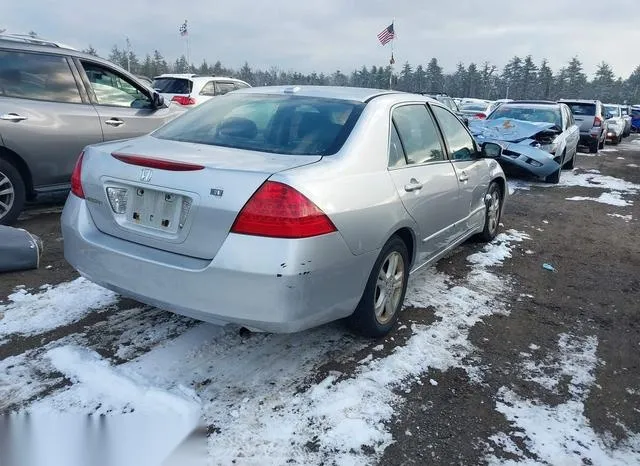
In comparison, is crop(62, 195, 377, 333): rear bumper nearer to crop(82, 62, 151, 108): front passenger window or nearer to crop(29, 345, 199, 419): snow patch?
crop(29, 345, 199, 419): snow patch

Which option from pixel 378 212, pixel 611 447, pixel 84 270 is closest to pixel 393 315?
pixel 378 212

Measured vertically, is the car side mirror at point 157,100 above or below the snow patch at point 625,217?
above

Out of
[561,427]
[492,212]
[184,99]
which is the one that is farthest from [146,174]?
[184,99]

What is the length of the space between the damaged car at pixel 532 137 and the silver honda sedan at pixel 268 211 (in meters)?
6.82

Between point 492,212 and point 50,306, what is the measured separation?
4.46 metres

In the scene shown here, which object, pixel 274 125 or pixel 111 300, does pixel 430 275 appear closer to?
pixel 274 125

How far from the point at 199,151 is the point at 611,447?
2.64m

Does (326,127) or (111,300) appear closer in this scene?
(326,127)

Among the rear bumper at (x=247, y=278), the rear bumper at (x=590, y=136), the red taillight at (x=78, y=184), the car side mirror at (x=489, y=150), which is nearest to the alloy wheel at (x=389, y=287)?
the rear bumper at (x=247, y=278)

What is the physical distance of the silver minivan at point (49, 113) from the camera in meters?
5.22

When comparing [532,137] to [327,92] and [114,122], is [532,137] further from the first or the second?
[114,122]

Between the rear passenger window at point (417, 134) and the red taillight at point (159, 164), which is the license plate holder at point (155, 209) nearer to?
the red taillight at point (159, 164)

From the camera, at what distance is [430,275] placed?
475cm

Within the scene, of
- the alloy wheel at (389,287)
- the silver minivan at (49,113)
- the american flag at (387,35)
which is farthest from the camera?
the american flag at (387,35)
